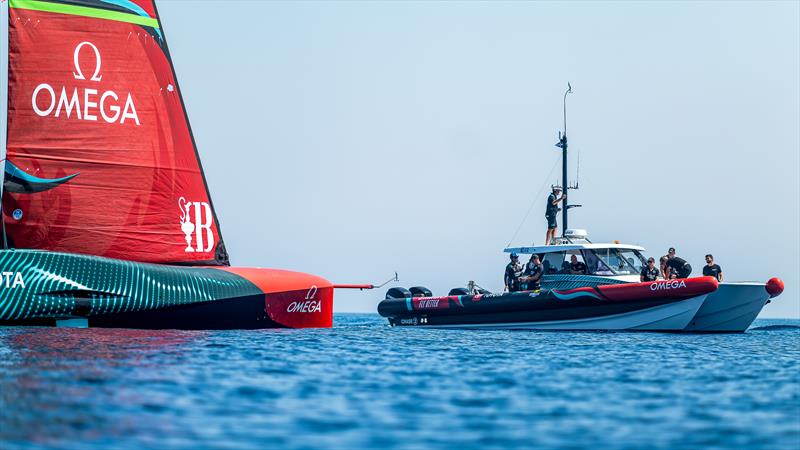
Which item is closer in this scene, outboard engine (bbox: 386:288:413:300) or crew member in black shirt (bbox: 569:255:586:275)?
crew member in black shirt (bbox: 569:255:586:275)

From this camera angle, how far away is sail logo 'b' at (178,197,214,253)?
2270cm

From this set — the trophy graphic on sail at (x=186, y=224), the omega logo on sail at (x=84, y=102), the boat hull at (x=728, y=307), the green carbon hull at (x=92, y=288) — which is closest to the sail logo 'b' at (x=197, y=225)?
the trophy graphic on sail at (x=186, y=224)

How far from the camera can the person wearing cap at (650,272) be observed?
25672mm

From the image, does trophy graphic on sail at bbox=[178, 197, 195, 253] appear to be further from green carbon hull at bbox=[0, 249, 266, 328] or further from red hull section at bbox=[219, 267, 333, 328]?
green carbon hull at bbox=[0, 249, 266, 328]

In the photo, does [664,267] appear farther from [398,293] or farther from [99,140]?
[99,140]

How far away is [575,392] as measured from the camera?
34.4 feet

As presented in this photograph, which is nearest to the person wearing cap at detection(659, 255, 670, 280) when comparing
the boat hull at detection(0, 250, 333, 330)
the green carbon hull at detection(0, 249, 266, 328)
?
the boat hull at detection(0, 250, 333, 330)

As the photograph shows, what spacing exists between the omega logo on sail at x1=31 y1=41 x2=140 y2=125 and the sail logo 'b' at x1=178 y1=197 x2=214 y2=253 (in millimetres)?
2217

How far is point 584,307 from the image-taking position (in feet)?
82.4

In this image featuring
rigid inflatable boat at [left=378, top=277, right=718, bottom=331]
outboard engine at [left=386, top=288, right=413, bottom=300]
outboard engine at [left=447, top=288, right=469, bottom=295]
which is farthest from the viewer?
outboard engine at [left=386, top=288, right=413, bottom=300]

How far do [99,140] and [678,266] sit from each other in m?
14.1

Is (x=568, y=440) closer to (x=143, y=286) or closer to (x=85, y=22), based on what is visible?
(x=143, y=286)

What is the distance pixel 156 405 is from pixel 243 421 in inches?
45.6

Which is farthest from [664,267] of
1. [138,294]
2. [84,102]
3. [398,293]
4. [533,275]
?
[84,102]
